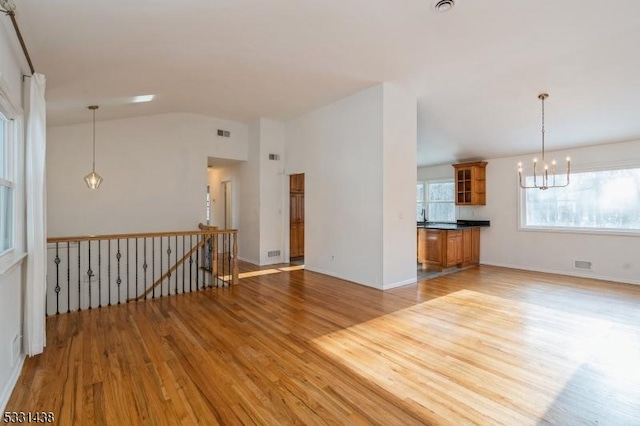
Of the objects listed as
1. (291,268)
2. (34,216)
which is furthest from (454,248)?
(34,216)

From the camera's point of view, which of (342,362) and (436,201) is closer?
(342,362)

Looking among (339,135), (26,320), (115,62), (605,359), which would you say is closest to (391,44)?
(339,135)

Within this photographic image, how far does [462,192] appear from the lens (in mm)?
7453

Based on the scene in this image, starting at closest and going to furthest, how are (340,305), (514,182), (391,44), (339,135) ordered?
1. (391,44)
2. (340,305)
3. (339,135)
4. (514,182)

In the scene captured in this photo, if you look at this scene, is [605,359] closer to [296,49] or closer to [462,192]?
[296,49]

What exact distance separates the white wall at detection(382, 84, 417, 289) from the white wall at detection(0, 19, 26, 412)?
425cm

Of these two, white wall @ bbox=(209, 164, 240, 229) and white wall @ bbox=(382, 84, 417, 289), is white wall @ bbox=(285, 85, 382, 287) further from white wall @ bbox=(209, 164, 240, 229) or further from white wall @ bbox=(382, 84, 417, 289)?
white wall @ bbox=(209, 164, 240, 229)

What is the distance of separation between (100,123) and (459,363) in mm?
7061

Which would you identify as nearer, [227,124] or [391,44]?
[391,44]

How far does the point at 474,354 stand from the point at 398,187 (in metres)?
2.93

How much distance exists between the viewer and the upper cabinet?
23.7 feet

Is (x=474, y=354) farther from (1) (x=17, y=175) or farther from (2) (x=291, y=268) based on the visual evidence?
(2) (x=291, y=268)

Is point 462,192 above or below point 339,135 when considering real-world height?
below

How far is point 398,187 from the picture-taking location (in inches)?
204
